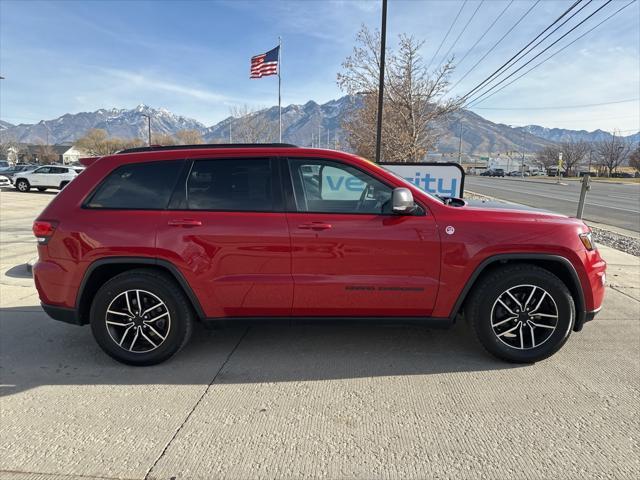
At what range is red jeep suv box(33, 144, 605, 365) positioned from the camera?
10.6ft

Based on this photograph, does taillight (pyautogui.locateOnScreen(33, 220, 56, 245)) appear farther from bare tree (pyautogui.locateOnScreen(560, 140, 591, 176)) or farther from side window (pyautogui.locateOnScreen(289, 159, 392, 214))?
bare tree (pyautogui.locateOnScreen(560, 140, 591, 176))

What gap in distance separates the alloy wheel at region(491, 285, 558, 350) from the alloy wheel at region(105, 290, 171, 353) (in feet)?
8.99

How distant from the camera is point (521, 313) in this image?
336cm

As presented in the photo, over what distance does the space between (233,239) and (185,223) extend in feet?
1.34

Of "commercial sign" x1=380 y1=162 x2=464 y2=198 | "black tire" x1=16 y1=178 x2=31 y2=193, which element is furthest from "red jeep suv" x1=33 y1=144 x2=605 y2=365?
"black tire" x1=16 y1=178 x2=31 y2=193

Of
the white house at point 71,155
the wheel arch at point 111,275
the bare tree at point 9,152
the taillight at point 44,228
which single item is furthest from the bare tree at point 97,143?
the wheel arch at point 111,275

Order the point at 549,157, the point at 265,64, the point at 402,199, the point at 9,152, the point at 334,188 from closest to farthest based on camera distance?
the point at 402,199 → the point at 334,188 → the point at 265,64 → the point at 9,152 → the point at 549,157

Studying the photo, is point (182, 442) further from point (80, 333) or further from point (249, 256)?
point (80, 333)

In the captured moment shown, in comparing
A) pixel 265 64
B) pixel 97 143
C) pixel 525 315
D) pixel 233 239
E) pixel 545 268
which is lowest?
pixel 525 315

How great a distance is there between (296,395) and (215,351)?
108 cm

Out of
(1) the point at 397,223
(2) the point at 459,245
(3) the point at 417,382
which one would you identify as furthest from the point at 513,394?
(1) the point at 397,223

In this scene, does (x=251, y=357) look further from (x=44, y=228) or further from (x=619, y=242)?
(x=619, y=242)

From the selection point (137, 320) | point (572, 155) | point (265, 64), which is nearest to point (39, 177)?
point (265, 64)

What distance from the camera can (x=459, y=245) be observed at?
322cm
